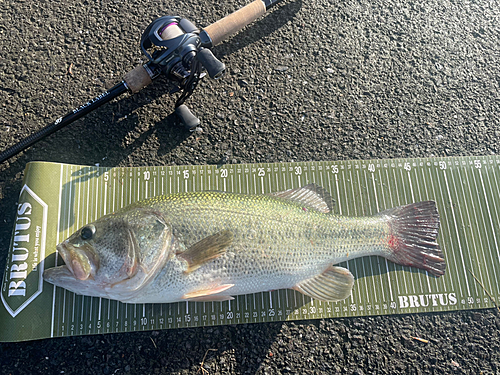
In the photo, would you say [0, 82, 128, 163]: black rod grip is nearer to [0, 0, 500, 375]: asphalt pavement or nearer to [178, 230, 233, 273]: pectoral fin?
[0, 0, 500, 375]: asphalt pavement

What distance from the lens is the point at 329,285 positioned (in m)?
2.91

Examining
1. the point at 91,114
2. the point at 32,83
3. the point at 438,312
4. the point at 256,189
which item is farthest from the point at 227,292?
the point at 32,83

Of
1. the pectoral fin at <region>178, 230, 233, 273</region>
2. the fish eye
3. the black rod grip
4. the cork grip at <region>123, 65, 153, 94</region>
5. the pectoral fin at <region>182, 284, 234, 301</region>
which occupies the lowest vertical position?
the pectoral fin at <region>182, 284, 234, 301</region>

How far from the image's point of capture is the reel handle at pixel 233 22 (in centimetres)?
319

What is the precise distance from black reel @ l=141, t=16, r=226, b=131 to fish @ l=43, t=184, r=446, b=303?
1134 millimetres

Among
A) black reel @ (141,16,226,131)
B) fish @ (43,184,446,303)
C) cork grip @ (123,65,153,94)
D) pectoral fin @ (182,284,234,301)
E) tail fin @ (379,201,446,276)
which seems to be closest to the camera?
fish @ (43,184,446,303)

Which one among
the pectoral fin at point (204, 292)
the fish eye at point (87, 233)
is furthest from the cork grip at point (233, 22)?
the pectoral fin at point (204, 292)

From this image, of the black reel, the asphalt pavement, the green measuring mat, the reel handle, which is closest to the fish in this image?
the green measuring mat

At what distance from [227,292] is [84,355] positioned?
5.05 ft

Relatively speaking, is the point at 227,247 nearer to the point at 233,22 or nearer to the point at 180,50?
the point at 180,50

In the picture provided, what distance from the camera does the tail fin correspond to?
309cm

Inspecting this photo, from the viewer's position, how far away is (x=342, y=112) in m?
3.63

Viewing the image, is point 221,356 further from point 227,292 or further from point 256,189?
point 256,189

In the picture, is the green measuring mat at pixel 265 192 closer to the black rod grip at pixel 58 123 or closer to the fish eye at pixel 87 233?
the black rod grip at pixel 58 123
